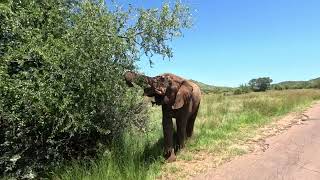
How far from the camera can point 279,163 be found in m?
9.78

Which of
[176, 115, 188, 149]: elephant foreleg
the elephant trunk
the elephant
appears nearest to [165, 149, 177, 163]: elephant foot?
the elephant

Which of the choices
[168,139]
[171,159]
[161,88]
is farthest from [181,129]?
[161,88]

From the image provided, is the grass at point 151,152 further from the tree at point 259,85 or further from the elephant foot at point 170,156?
the tree at point 259,85

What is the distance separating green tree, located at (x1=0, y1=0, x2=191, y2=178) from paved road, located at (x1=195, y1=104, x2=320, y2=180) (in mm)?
2449

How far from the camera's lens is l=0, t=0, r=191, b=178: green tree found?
9.06 m

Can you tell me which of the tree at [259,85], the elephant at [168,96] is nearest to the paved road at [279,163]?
the elephant at [168,96]

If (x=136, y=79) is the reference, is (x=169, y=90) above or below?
below

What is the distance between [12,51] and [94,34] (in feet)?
4.87

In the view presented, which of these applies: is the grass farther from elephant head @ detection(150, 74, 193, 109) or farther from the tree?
the tree

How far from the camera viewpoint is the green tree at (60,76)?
906 cm

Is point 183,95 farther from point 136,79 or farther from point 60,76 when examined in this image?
point 60,76

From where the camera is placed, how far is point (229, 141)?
11.8 meters

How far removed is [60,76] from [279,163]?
4405mm

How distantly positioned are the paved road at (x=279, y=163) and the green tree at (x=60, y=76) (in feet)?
8.04
